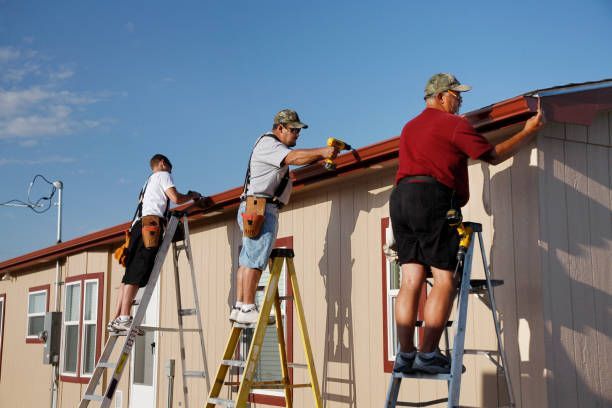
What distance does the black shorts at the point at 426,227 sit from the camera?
14.6 ft

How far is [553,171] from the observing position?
5406 millimetres

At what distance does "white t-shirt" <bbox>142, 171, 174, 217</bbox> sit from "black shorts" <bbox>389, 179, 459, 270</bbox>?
3486mm

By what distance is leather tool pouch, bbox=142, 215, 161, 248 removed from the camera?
7.35 meters

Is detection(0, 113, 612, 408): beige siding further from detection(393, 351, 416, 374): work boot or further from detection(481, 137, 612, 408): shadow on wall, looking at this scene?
detection(393, 351, 416, 374): work boot

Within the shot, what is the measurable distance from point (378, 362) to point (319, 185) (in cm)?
184

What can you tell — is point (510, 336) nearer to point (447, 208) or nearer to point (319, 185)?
point (447, 208)

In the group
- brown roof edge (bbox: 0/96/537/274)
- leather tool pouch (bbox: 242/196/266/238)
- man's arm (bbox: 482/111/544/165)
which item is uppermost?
brown roof edge (bbox: 0/96/537/274)

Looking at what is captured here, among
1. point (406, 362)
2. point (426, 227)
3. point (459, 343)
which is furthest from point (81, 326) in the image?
point (459, 343)

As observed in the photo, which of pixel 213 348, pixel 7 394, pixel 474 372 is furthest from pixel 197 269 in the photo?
pixel 7 394

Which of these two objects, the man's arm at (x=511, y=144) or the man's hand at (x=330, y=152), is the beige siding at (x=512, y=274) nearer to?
the man's arm at (x=511, y=144)

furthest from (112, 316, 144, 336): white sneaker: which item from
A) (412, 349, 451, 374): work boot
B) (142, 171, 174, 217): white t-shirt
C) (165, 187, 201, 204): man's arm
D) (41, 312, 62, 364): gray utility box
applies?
(41, 312, 62, 364): gray utility box

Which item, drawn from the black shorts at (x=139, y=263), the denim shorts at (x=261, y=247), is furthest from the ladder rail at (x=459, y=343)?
the black shorts at (x=139, y=263)

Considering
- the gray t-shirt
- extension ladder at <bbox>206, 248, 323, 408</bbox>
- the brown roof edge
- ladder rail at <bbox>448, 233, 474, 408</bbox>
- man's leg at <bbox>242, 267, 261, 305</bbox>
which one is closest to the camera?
ladder rail at <bbox>448, 233, 474, 408</bbox>

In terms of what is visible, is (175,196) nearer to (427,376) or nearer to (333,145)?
(333,145)
